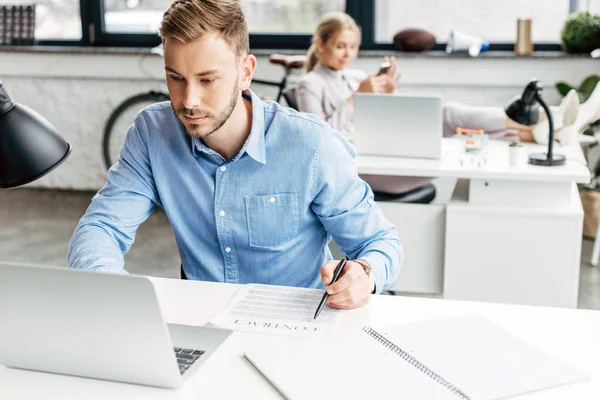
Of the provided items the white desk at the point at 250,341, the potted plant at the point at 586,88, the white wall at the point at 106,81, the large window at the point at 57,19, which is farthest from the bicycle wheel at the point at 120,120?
the white desk at the point at 250,341

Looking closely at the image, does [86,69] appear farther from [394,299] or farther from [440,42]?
[394,299]

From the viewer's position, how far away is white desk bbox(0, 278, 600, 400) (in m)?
1.07

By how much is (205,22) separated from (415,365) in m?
0.76

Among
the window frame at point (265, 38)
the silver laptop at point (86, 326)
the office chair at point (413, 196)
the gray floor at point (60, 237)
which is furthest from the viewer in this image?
the window frame at point (265, 38)

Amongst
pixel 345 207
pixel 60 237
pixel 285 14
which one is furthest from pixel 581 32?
pixel 345 207

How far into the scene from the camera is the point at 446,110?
11.3 ft

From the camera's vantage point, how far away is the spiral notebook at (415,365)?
3.47 feet

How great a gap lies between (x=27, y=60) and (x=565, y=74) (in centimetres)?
342

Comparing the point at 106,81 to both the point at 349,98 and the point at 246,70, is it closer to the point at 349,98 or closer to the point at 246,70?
the point at 349,98

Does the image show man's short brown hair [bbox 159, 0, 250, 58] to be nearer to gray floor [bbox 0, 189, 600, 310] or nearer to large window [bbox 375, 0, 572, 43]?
gray floor [bbox 0, 189, 600, 310]

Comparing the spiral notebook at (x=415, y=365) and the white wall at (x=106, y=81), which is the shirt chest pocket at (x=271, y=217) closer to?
the spiral notebook at (x=415, y=365)

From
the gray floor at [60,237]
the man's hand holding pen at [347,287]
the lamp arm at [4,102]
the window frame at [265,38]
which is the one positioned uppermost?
the window frame at [265,38]

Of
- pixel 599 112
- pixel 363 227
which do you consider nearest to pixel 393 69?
pixel 599 112

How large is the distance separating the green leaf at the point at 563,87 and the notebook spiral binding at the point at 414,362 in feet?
11.2
